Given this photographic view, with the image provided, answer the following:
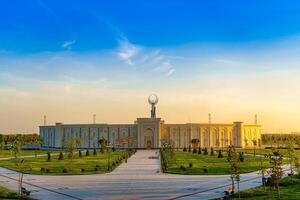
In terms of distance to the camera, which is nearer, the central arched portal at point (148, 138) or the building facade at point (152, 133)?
the building facade at point (152, 133)

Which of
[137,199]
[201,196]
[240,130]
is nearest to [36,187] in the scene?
[137,199]

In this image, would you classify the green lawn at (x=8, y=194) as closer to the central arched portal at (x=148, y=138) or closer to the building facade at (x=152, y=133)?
the building facade at (x=152, y=133)

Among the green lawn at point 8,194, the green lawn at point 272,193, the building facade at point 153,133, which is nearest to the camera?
the green lawn at point 272,193

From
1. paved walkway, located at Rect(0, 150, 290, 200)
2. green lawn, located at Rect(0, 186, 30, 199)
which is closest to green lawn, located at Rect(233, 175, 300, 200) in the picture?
paved walkway, located at Rect(0, 150, 290, 200)

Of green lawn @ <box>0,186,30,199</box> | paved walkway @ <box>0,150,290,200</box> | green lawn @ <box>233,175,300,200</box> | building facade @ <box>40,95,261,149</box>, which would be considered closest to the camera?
green lawn @ <box>233,175,300,200</box>

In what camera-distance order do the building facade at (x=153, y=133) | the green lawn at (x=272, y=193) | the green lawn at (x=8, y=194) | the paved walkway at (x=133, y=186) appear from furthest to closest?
the building facade at (x=153, y=133) < the paved walkway at (x=133, y=186) < the green lawn at (x=8, y=194) < the green lawn at (x=272, y=193)

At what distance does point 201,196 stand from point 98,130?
8519 cm

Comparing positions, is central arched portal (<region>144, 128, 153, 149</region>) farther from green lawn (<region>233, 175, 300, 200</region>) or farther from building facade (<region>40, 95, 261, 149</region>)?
green lawn (<region>233, 175, 300, 200</region>)

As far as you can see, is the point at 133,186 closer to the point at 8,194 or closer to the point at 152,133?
the point at 8,194

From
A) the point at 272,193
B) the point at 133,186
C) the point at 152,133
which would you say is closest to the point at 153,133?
the point at 152,133

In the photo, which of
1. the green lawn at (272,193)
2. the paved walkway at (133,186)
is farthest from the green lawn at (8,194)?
the green lawn at (272,193)

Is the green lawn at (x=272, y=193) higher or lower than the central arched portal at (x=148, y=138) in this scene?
lower

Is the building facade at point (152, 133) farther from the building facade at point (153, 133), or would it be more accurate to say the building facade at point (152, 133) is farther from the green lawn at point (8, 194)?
the green lawn at point (8, 194)

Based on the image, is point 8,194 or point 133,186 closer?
point 8,194
